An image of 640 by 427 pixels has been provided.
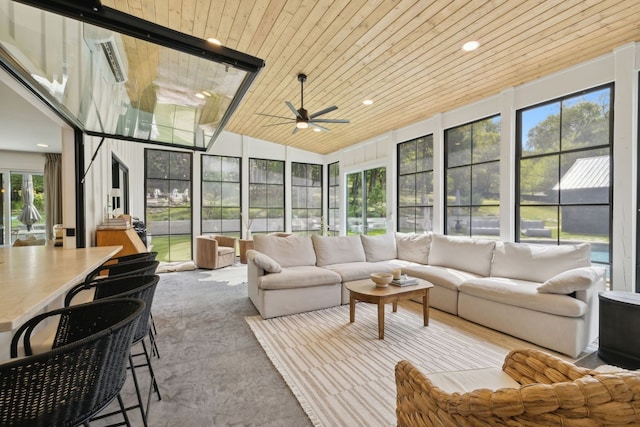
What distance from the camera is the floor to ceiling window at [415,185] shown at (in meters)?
5.44

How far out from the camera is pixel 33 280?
1564 mm

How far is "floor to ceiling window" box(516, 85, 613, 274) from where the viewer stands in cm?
334

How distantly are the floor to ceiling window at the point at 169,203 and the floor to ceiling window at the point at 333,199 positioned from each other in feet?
12.7

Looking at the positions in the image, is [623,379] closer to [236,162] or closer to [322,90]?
[322,90]

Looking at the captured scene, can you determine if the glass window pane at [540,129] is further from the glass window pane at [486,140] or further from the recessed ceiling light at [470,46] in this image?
the recessed ceiling light at [470,46]

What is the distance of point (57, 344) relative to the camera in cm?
121

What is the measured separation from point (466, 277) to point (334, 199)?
522 cm

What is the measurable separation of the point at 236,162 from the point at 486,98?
579 centimetres

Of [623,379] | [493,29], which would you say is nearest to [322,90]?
[493,29]

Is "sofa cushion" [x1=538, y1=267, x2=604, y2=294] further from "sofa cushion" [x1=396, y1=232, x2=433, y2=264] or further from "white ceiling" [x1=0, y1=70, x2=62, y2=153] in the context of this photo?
"white ceiling" [x1=0, y1=70, x2=62, y2=153]

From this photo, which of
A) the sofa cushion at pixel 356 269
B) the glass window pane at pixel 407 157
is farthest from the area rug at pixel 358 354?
the glass window pane at pixel 407 157

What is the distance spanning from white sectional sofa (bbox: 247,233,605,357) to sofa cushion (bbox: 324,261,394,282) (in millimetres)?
14

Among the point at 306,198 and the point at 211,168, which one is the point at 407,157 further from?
the point at 211,168

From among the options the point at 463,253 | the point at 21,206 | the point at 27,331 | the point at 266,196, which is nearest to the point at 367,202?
the point at 266,196
